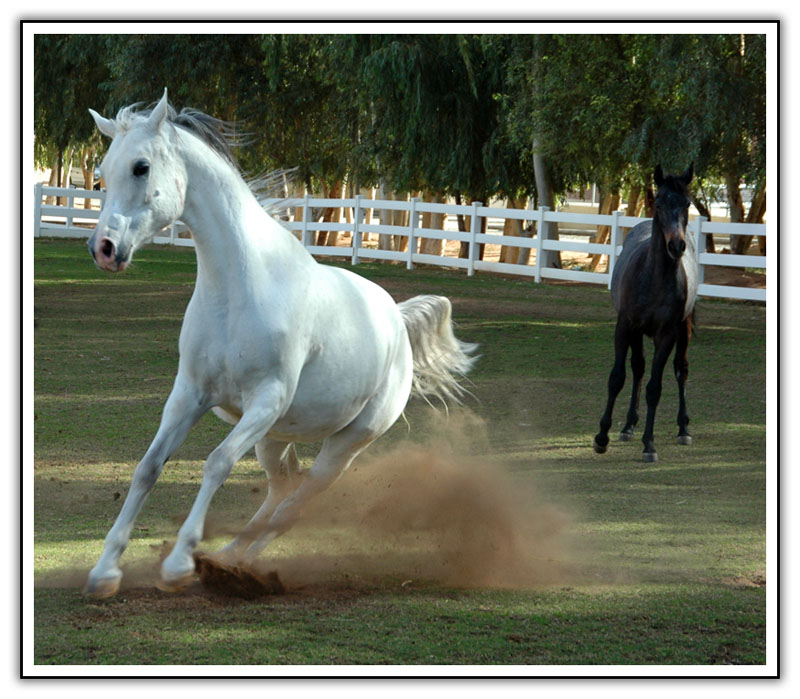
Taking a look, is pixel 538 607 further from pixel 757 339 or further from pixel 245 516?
pixel 757 339

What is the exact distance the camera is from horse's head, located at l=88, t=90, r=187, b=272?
427 centimetres

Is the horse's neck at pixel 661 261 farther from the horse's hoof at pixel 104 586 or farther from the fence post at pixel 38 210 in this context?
the fence post at pixel 38 210

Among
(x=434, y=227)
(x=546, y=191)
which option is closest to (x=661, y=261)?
(x=546, y=191)

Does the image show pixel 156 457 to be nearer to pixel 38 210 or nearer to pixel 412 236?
pixel 412 236

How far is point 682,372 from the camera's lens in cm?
937

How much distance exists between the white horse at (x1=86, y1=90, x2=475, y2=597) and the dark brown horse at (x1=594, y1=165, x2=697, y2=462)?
3.64 meters

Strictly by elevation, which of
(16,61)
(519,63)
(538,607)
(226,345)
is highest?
(519,63)

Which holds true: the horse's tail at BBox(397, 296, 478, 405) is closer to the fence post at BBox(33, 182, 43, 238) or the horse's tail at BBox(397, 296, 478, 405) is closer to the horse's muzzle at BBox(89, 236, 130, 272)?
the horse's muzzle at BBox(89, 236, 130, 272)

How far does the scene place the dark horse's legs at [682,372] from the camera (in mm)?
8862

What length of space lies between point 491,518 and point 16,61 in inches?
134

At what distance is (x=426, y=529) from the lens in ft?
20.1

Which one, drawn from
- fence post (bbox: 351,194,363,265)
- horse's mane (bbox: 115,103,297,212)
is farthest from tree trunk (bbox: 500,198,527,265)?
horse's mane (bbox: 115,103,297,212)

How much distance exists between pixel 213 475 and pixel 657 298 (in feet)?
16.6

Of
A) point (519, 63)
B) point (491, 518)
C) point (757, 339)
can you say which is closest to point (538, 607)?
point (491, 518)
